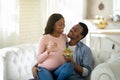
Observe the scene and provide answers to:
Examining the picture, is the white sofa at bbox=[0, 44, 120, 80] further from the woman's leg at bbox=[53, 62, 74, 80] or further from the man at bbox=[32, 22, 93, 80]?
the woman's leg at bbox=[53, 62, 74, 80]

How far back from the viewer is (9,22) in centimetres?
346

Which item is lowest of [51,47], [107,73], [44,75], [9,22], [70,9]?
[44,75]

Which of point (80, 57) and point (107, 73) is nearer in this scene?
point (107, 73)

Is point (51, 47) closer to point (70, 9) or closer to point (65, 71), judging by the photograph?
point (65, 71)

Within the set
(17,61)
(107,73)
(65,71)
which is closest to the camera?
(107,73)

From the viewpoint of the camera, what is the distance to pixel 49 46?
2295 mm

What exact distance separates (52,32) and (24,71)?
549 millimetres

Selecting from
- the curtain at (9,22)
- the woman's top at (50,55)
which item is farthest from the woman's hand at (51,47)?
the curtain at (9,22)

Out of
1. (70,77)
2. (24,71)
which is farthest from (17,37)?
(70,77)

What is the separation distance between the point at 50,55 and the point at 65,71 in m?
0.23

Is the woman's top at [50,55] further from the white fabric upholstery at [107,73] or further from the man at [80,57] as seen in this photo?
the white fabric upholstery at [107,73]

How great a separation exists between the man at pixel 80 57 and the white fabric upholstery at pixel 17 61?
0.39 m

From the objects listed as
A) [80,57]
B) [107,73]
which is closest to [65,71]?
[80,57]

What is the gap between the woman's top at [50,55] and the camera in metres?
2.30
